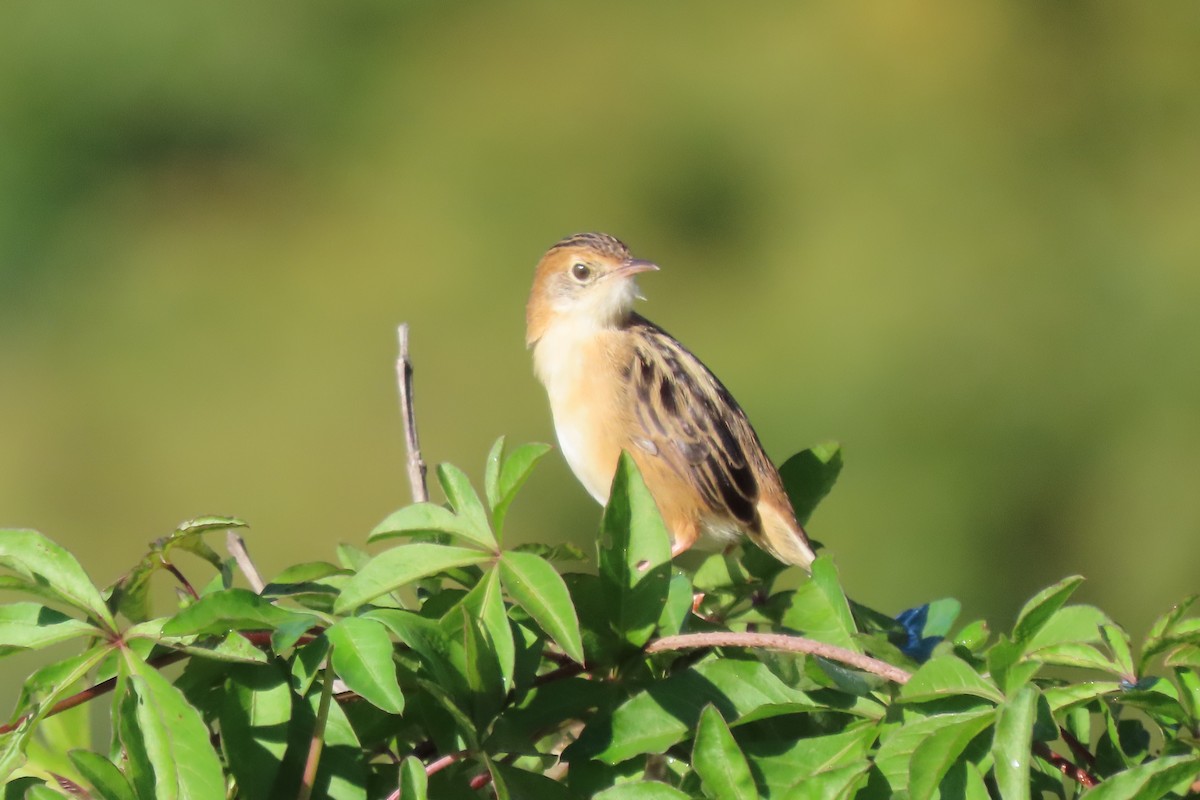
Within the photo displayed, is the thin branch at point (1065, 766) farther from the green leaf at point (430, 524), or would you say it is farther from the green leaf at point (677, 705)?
the green leaf at point (430, 524)

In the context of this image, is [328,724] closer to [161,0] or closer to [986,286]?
[986,286]

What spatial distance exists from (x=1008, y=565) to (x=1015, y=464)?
538 millimetres

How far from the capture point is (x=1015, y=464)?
6.95 m

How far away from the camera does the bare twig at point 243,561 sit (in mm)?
1924

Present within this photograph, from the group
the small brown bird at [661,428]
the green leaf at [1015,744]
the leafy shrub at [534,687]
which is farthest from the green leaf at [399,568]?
the small brown bird at [661,428]

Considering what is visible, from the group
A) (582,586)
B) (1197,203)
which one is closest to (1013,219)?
(1197,203)

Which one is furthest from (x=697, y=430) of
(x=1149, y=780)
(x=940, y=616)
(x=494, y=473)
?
(x=1149, y=780)

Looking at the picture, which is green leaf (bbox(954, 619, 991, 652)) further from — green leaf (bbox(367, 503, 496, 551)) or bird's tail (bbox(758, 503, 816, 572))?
bird's tail (bbox(758, 503, 816, 572))

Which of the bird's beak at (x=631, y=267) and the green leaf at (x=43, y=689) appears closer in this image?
the green leaf at (x=43, y=689)

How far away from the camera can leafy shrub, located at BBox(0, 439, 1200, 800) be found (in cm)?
138

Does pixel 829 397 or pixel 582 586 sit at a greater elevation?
pixel 582 586

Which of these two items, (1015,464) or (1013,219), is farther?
(1013,219)

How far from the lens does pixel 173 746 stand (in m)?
1.38

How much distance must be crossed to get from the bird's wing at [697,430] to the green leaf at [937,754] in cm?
199
